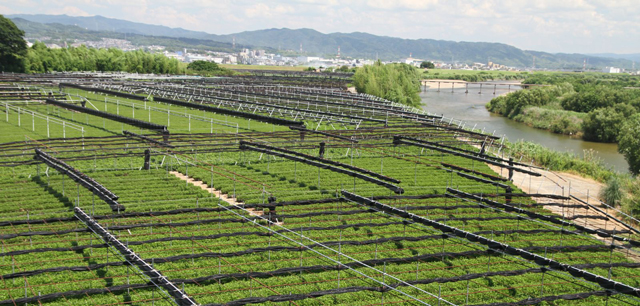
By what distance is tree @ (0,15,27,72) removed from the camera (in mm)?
88756

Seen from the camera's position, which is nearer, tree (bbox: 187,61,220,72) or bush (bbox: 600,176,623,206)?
bush (bbox: 600,176,623,206)

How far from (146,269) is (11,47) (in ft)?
305

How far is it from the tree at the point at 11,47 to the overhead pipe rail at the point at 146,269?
8541 cm

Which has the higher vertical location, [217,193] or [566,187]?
[217,193]

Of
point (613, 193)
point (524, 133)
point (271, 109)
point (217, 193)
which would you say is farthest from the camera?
point (524, 133)

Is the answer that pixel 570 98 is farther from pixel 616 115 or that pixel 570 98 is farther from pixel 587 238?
pixel 587 238

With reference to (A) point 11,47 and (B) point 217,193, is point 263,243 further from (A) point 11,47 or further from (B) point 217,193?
(A) point 11,47

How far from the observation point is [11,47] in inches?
3605

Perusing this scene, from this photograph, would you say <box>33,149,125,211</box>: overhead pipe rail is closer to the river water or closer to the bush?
the bush

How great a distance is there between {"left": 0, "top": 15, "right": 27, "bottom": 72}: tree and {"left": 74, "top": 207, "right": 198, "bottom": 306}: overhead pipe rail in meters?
85.4

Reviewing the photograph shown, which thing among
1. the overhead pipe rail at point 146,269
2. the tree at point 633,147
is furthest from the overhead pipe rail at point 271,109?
the overhead pipe rail at point 146,269

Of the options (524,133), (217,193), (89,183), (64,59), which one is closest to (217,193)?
(217,193)

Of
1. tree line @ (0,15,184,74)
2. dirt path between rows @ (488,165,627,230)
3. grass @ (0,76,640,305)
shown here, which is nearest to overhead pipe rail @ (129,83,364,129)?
dirt path between rows @ (488,165,627,230)

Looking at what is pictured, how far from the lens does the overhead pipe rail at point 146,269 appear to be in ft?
38.2
